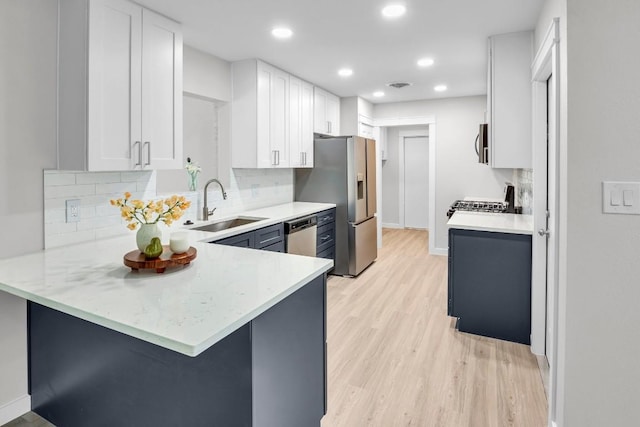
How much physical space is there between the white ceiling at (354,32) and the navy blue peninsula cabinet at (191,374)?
1.95 metres

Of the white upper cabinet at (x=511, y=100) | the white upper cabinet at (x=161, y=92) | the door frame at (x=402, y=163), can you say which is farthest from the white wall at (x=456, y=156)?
the white upper cabinet at (x=161, y=92)

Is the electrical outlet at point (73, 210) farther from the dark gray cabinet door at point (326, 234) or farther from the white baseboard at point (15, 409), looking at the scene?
the dark gray cabinet door at point (326, 234)

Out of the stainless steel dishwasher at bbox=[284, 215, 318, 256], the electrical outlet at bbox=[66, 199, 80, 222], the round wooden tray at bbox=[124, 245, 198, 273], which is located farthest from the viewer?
the stainless steel dishwasher at bbox=[284, 215, 318, 256]

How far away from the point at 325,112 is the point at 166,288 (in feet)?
13.5

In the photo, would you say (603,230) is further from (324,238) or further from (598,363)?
(324,238)

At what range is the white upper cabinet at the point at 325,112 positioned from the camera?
195 inches

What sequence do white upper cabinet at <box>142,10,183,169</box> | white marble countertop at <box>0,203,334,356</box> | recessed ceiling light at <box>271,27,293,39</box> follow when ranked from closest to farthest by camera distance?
white marble countertop at <box>0,203,334,356</box>, white upper cabinet at <box>142,10,183,169</box>, recessed ceiling light at <box>271,27,293,39</box>

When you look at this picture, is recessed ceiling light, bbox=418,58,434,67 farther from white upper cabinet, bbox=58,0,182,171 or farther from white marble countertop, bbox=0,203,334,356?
white marble countertop, bbox=0,203,334,356

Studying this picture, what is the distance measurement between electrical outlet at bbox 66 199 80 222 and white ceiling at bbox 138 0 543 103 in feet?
4.45

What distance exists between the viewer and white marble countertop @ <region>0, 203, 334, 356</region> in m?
1.19

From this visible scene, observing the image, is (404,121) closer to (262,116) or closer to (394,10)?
(262,116)

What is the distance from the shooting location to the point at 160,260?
1751mm

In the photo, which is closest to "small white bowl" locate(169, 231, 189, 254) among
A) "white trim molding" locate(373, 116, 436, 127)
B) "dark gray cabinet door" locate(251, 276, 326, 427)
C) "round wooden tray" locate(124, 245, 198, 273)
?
"round wooden tray" locate(124, 245, 198, 273)

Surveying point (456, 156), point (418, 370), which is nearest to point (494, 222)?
point (418, 370)
